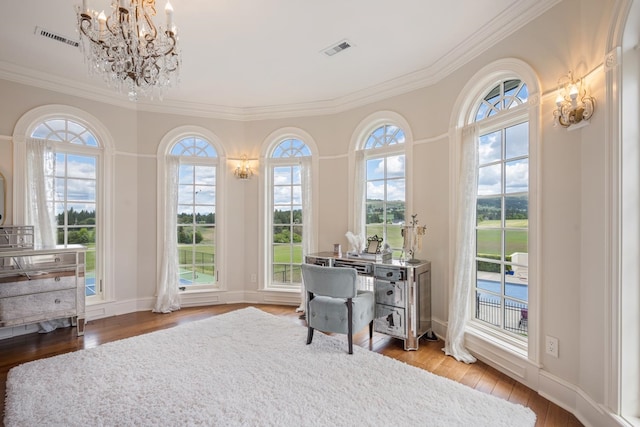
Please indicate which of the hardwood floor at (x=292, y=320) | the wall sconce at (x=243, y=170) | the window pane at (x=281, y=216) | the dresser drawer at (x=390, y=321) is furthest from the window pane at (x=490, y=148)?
the wall sconce at (x=243, y=170)

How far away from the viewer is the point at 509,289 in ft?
9.47

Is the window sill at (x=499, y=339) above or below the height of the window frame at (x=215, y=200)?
below

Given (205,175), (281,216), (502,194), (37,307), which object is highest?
(205,175)

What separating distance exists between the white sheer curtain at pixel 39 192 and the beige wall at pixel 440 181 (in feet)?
0.71

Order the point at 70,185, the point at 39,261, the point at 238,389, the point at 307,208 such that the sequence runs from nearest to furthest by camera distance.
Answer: the point at 238,389 → the point at 39,261 → the point at 70,185 → the point at 307,208

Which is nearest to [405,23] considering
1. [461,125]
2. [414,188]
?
[461,125]

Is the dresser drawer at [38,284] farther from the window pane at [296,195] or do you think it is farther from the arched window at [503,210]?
the arched window at [503,210]

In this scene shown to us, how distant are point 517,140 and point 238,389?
3.26m

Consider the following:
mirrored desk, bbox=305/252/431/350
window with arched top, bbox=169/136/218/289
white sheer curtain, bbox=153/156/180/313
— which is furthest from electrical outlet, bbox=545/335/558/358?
white sheer curtain, bbox=153/156/180/313

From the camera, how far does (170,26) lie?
82.9 inches

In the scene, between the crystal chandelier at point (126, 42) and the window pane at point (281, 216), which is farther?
the window pane at point (281, 216)

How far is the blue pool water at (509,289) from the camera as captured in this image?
9.00 ft

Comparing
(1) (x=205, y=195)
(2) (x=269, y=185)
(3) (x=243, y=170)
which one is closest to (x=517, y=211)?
(2) (x=269, y=185)

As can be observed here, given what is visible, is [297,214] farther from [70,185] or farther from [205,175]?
[70,185]
